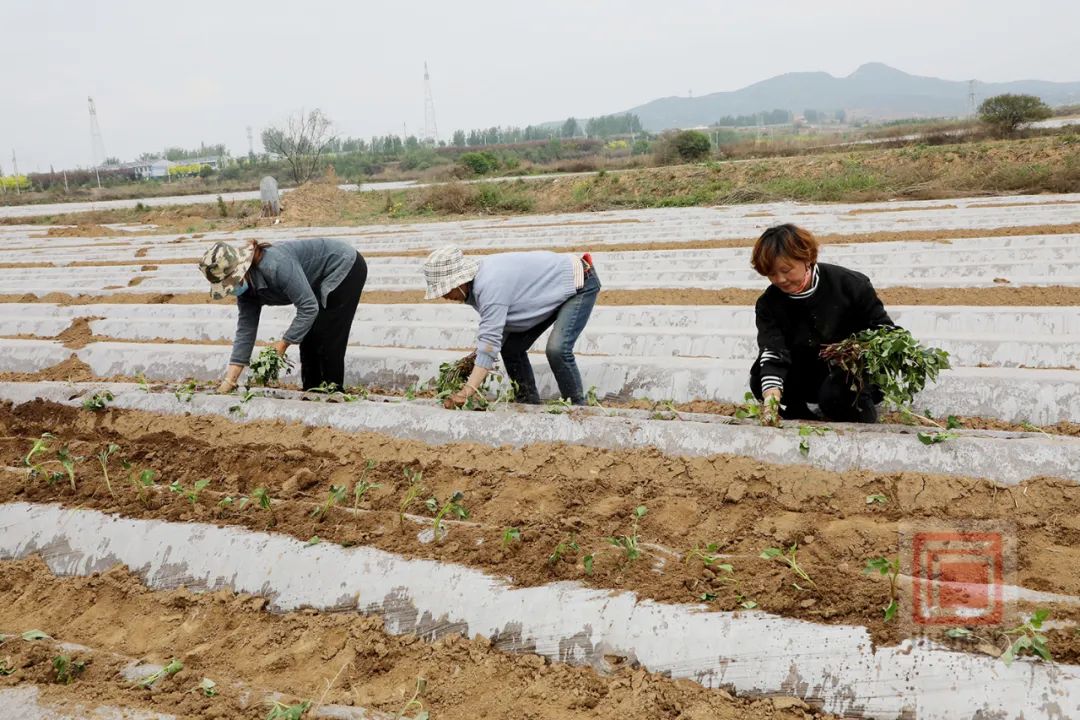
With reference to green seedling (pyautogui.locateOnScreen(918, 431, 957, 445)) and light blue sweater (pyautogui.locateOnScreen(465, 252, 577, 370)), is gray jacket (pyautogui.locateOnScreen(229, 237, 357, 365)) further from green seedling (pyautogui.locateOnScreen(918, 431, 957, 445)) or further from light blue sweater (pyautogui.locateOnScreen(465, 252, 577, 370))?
green seedling (pyautogui.locateOnScreen(918, 431, 957, 445))

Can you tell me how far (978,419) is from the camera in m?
4.04

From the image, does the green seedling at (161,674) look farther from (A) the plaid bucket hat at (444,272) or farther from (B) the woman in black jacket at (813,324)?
(B) the woman in black jacket at (813,324)

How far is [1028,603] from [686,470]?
1310 millimetres

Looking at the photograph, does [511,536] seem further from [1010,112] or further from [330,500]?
[1010,112]

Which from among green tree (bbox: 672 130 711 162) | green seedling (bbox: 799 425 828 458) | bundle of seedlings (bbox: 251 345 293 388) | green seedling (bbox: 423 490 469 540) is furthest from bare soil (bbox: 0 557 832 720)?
green tree (bbox: 672 130 711 162)

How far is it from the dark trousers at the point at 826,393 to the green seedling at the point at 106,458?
2.93 m

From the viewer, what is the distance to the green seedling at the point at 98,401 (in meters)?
4.61

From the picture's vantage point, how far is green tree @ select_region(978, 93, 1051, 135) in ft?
75.0

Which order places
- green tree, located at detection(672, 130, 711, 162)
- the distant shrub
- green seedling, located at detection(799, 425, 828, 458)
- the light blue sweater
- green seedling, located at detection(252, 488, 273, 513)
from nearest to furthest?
green seedling, located at detection(799, 425, 828, 458) → green seedling, located at detection(252, 488, 273, 513) → the light blue sweater → green tree, located at detection(672, 130, 711, 162) → the distant shrub

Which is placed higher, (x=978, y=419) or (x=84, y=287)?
(x=84, y=287)

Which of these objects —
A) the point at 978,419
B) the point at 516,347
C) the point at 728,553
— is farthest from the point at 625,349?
the point at 728,553

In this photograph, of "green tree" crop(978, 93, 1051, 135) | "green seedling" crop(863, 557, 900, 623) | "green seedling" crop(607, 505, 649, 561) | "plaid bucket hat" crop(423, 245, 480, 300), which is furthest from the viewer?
"green tree" crop(978, 93, 1051, 135)

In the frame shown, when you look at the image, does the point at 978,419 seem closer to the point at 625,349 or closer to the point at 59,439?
the point at 625,349

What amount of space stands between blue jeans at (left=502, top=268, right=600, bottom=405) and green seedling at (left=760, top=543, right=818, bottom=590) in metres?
1.73
